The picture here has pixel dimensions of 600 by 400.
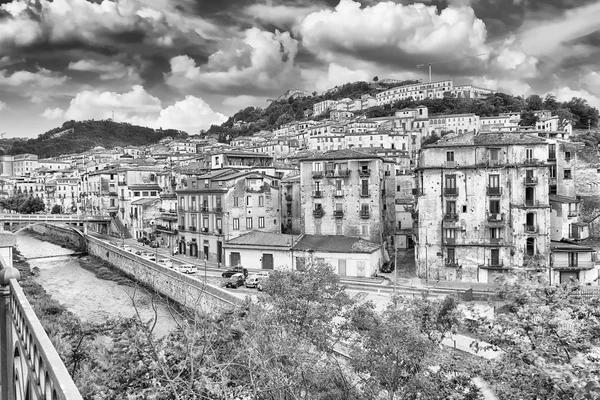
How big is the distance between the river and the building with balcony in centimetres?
2299

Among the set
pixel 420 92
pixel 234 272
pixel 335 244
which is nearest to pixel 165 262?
pixel 234 272

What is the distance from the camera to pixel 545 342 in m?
11.2

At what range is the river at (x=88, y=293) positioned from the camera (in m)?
32.4

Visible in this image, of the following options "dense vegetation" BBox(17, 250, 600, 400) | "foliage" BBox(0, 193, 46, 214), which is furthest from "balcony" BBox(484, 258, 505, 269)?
"foliage" BBox(0, 193, 46, 214)

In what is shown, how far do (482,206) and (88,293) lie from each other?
35.8m

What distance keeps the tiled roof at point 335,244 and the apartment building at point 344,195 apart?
1266 mm

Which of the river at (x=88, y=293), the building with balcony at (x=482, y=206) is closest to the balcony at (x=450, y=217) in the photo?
the building with balcony at (x=482, y=206)

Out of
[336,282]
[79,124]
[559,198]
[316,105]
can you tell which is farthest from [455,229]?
[79,124]

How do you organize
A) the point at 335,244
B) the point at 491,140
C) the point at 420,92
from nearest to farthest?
the point at 491,140, the point at 335,244, the point at 420,92

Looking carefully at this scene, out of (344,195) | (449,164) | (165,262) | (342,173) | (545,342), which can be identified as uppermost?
(449,164)

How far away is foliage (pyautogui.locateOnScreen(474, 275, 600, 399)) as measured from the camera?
9828mm

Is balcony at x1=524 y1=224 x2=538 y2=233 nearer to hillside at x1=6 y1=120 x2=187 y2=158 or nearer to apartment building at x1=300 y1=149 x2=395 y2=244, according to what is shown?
apartment building at x1=300 y1=149 x2=395 y2=244

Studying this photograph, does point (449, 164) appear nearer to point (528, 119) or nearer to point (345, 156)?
point (345, 156)

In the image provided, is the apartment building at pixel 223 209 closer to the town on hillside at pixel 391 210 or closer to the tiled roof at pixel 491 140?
the town on hillside at pixel 391 210
